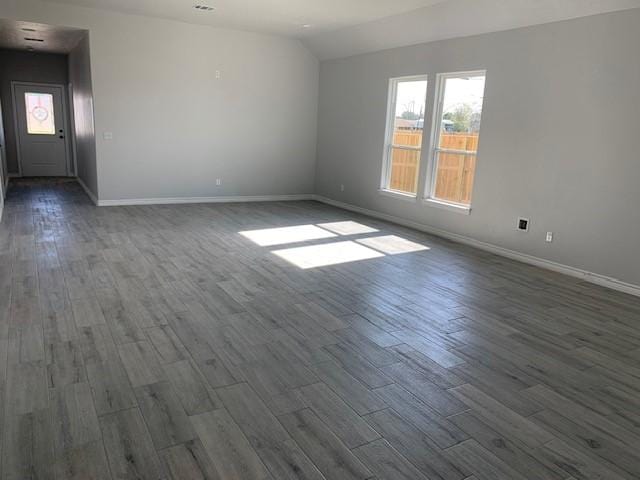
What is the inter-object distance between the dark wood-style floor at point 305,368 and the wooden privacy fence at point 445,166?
137 centimetres

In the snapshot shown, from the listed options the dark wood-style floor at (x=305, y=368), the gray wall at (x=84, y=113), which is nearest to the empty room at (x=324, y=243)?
the dark wood-style floor at (x=305, y=368)

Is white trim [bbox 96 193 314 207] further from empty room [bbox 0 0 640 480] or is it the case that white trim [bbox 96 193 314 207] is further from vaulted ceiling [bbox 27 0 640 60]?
vaulted ceiling [bbox 27 0 640 60]

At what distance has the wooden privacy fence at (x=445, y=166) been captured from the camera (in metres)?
6.16

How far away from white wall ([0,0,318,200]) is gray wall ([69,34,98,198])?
347mm

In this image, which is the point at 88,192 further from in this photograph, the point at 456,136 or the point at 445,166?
the point at 456,136

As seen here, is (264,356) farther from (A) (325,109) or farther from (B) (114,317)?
(A) (325,109)

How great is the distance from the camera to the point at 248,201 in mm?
8820

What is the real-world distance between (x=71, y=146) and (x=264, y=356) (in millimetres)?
10528

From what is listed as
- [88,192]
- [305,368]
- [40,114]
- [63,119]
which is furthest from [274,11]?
[40,114]

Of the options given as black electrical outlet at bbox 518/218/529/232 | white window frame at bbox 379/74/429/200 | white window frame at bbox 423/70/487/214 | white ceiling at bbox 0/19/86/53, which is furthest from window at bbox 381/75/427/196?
white ceiling at bbox 0/19/86/53

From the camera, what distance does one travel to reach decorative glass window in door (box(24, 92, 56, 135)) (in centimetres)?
1086

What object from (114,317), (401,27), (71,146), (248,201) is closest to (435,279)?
(114,317)

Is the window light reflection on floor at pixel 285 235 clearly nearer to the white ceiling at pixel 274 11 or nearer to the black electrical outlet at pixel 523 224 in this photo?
the black electrical outlet at pixel 523 224

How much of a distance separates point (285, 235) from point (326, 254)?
1035 millimetres
